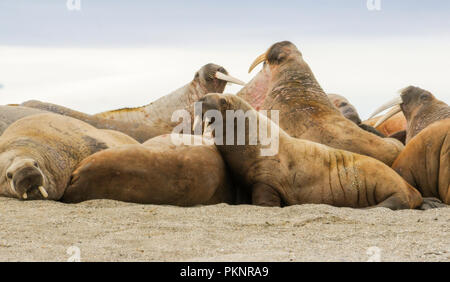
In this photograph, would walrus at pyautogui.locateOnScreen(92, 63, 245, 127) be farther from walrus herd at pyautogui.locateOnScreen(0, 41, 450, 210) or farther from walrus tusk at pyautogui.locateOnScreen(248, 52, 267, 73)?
walrus herd at pyautogui.locateOnScreen(0, 41, 450, 210)

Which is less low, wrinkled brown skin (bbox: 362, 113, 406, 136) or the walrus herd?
the walrus herd

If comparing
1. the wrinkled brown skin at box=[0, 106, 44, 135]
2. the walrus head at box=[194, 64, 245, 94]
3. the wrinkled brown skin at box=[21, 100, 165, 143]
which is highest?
the walrus head at box=[194, 64, 245, 94]

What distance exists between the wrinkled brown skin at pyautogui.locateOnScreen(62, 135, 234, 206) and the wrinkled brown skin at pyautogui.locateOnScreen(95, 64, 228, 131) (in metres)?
3.79

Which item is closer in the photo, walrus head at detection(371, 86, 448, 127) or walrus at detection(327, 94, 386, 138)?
walrus head at detection(371, 86, 448, 127)

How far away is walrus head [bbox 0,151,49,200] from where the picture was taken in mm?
6207

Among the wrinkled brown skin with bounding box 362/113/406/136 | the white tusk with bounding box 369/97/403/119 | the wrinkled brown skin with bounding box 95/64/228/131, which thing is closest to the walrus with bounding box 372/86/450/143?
the white tusk with bounding box 369/97/403/119

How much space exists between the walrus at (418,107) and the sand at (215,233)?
314 cm

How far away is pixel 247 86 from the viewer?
32.8 ft

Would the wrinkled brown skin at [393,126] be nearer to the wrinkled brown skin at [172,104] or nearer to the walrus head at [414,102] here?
the walrus head at [414,102]

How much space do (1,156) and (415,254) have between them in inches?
153

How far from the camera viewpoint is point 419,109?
9617mm

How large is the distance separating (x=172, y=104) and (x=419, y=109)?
3.62 metres
